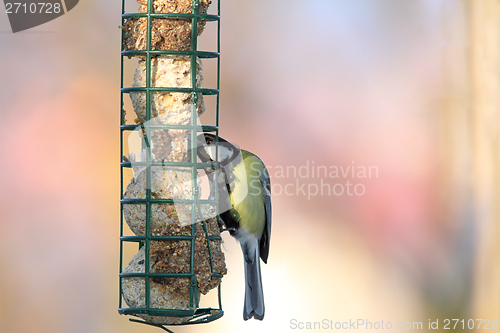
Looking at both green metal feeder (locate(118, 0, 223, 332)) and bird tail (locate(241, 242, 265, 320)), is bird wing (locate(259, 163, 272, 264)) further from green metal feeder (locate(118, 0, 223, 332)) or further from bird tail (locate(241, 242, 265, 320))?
green metal feeder (locate(118, 0, 223, 332))

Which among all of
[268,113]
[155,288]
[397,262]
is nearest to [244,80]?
[268,113]

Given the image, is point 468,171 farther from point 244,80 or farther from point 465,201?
point 244,80

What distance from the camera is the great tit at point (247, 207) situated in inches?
113

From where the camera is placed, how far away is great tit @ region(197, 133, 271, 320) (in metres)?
2.88

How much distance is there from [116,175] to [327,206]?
1530 millimetres

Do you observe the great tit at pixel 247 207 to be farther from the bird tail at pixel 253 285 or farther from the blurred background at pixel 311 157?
the blurred background at pixel 311 157

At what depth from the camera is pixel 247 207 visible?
310cm

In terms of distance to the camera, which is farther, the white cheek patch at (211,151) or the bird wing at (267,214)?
the bird wing at (267,214)

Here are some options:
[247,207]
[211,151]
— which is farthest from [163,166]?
[247,207]

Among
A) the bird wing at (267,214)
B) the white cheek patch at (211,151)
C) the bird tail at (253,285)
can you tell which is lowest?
the bird tail at (253,285)

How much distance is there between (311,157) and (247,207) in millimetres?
1069

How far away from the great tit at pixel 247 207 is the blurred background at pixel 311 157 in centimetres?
55

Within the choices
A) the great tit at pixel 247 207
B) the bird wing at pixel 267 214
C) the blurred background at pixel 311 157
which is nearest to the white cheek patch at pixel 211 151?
the great tit at pixel 247 207

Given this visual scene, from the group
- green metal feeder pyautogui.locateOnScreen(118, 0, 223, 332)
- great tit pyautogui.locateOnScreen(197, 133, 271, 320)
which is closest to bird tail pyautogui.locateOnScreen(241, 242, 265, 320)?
great tit pyautogui.locateOnScreen(197, 133, 271, 320)
